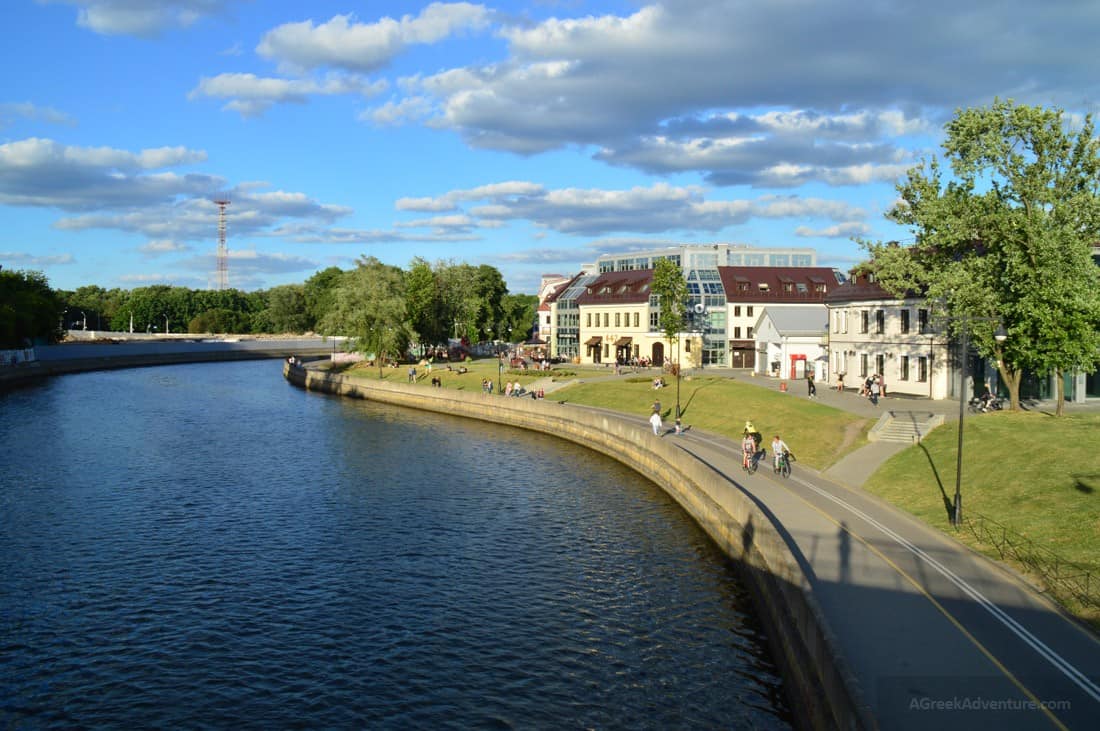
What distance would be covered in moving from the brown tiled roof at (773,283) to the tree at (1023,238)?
51.3m

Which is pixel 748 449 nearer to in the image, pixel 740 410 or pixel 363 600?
pixel 740 410

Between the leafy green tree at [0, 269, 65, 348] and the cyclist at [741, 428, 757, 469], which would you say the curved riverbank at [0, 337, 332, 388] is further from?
the cyclist at [741, 428, 757, 469]

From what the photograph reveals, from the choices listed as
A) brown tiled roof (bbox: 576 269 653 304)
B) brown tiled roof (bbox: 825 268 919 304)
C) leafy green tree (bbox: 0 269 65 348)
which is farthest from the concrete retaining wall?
leafy green tree (bbox: 0 269 65 348)

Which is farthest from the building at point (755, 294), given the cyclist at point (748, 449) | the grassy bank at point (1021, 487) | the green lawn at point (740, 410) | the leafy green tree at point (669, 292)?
the cyclist at point (748, 449)

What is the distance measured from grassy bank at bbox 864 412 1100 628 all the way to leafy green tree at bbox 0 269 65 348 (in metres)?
107

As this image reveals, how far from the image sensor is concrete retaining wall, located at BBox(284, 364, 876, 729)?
55.7 feet

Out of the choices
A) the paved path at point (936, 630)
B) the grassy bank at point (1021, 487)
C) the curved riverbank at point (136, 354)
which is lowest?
the paved path at point (936, 630)

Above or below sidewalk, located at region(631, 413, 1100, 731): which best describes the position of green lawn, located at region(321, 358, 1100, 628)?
above

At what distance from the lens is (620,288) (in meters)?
108

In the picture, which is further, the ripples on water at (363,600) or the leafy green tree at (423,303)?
the leafy green tree at (423,303)

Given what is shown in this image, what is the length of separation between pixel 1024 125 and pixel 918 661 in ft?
119

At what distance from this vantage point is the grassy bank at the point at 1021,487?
24562 millimetres

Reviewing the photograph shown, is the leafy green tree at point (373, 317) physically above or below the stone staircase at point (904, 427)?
above

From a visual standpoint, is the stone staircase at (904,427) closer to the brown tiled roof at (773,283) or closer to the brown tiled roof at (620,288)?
the brown tiled roof at (773,283)
